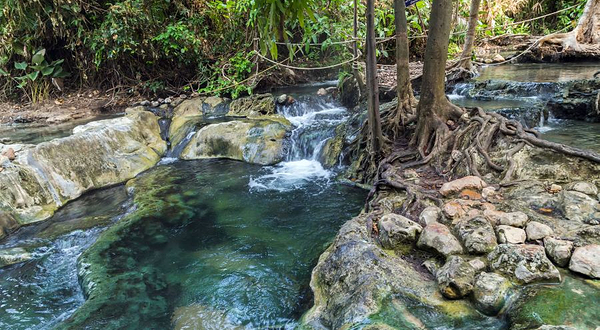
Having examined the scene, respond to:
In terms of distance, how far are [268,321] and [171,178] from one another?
473 centimetres

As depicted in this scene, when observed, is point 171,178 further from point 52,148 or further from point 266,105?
point 266,105

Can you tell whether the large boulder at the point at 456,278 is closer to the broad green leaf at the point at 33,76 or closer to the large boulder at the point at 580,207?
the large boulder at the point at 580,207

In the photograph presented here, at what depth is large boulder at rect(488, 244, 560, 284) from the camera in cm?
250

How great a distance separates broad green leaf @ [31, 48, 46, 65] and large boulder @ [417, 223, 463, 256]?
1247 cm

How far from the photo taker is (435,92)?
5043 mm

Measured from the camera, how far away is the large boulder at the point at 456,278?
2545 millimetres

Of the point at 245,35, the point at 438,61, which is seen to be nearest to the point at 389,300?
the point at 438,61

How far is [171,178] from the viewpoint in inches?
287

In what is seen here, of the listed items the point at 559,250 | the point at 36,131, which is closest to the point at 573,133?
the point at 559,250

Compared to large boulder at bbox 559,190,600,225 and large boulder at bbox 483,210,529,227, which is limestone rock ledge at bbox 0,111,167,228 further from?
large boulder at bbox 559,190,600,225

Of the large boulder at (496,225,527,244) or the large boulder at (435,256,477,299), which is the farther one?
the large boulder at (496,225,527,244)

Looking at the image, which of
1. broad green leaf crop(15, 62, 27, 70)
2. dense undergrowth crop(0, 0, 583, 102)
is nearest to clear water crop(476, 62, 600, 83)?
dense undergrowth crop(0, 0, 583, 102)

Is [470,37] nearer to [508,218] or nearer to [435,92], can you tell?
[435,92]

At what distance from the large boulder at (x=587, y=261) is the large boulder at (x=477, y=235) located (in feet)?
1.66
